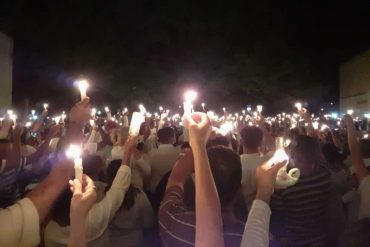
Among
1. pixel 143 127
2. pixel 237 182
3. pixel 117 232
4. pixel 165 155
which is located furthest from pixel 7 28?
pixel 237 182

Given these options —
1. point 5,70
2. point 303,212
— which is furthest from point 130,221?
point 5,70

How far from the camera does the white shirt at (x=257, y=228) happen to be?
285 cm

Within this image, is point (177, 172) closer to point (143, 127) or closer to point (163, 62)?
point (143, 127)

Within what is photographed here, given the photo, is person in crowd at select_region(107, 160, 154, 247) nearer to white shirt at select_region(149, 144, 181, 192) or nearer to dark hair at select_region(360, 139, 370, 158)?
white shirt at select_region(149, 144, 181, 192)

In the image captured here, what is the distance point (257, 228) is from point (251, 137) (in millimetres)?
3552

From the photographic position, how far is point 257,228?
9.47 ft

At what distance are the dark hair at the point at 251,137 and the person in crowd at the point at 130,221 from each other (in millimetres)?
1399

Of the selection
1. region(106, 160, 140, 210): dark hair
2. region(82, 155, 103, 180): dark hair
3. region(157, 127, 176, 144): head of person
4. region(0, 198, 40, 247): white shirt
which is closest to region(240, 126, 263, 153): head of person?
region(106, 160, 140, 210): dark hair

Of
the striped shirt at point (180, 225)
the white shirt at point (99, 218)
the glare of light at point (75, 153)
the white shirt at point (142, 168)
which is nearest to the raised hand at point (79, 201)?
the glare of light at point (75, 153)

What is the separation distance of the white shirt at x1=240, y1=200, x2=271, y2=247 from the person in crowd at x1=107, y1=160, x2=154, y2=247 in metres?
2.56

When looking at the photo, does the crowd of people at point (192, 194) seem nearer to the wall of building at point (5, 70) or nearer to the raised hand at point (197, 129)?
the raised hand at point (197, 129)

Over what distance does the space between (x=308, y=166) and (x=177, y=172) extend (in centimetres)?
182

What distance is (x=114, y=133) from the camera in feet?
35.6

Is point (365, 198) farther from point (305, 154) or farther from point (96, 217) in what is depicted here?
point (96, 217)
